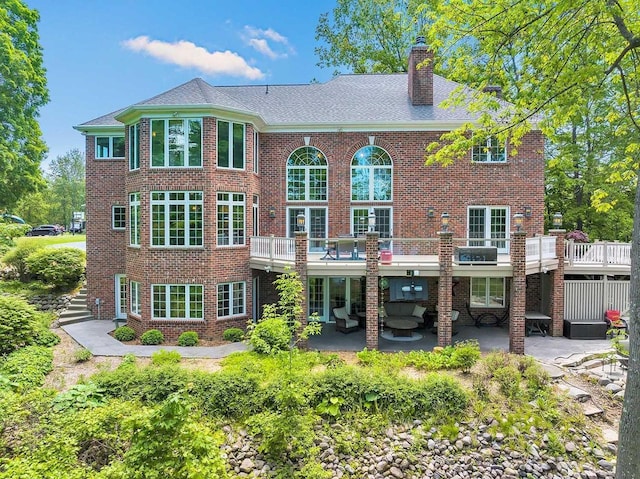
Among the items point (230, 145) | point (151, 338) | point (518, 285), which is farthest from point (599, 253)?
point (151, 338)

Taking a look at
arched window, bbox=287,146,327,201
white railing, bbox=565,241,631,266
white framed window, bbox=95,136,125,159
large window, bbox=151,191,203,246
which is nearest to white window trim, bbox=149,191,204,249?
large window, bbox=151,191,203,246

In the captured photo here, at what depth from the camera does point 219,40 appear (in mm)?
23969

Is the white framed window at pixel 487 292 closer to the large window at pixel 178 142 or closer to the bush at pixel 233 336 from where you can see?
the bush at pixel 233 336

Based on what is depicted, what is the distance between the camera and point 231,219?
1270 centimetres

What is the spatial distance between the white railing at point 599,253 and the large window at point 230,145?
39.0 feet

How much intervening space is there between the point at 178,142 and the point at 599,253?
15.0 meters

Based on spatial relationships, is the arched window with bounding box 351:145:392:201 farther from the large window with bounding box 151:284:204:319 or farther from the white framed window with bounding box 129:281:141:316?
the white framed window with bounding box 129:281:141:316

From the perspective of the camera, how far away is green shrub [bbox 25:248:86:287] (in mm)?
15953

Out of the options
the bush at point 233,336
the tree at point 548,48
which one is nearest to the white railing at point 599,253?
the tree at point 548,48

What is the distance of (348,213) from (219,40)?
1717 centimetres

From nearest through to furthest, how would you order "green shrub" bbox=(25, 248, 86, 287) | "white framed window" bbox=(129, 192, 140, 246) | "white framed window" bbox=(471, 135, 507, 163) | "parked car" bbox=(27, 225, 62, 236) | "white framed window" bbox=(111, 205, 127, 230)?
1. "white framed window" bbox=(129, 192, 140, 246)
2. "white framed window" bbox=(471, 135, 507, 163)
3. "white framed window" bbox=(111, 205, 127, 230)
4. "green shrub" bbox=(25, 248, 86, 287)
5. "parked car" bbox=(27, 225, 62, 236)

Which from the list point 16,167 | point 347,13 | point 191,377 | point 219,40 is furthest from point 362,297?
point 347,13

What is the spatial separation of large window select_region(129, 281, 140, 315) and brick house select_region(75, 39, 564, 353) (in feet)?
0.36

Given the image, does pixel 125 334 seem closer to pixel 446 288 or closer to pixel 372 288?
pixel 372 288
